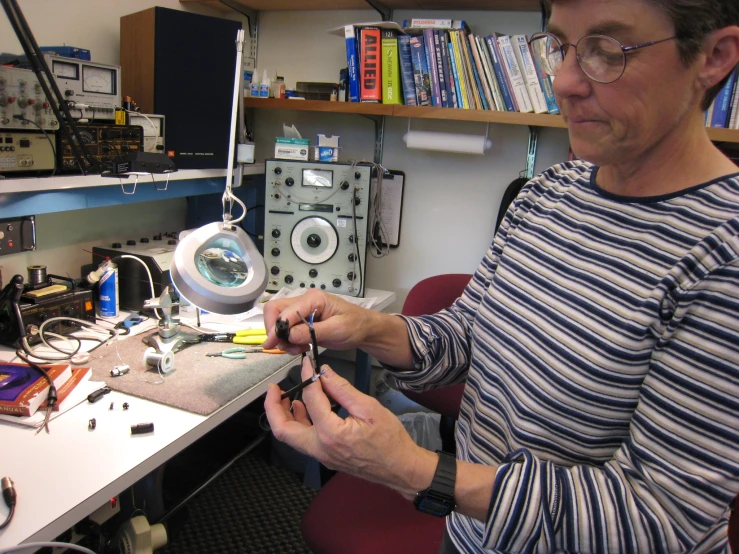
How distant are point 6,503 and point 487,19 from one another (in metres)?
2.23

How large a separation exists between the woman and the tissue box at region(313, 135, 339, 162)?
4.88 feet

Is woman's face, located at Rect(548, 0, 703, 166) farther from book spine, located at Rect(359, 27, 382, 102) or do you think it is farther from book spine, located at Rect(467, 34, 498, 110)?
book spine, located at Rect(359, 27, 382, 102)

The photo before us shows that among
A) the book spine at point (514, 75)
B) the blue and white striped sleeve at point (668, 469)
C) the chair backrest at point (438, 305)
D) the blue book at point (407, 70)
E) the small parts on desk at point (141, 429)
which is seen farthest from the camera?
the blue book at point (407, 70)

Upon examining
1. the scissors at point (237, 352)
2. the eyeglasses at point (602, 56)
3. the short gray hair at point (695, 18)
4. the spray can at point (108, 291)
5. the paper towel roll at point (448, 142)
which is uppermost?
the short gray hair at point (695, 18)

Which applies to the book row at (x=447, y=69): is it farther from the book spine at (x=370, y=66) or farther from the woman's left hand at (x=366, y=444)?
the woman's left hand at (x=366, y=444)

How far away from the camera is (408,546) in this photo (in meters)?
1.25

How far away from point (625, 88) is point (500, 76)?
1.49m

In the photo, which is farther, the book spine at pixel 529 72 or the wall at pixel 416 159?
the wall at pixel 416 159

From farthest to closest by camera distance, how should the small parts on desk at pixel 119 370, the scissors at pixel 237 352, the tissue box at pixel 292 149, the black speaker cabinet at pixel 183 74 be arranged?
the tissue box at pixel 292 149
the black speaker cabinet at pixel 183 74
the scissors at pixel 237 352
the small parts on desk at pixel 119 370

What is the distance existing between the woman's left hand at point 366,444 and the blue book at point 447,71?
1622mm

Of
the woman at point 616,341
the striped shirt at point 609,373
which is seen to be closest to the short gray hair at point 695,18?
the woman at point 616,341

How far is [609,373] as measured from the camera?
0.71 m

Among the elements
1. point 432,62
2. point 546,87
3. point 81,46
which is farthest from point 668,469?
point 81,46

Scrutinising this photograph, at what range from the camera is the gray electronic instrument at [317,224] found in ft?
7.33
